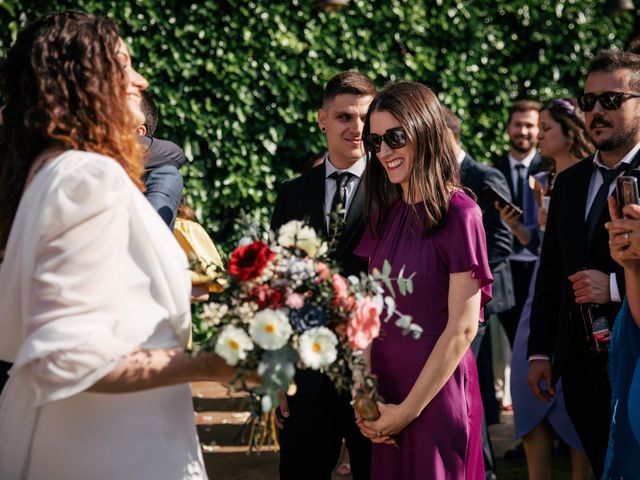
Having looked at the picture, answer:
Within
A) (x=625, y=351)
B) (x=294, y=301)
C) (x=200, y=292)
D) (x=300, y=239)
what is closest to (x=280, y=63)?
(x=200, y=292)

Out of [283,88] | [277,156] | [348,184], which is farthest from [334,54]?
[348,184]

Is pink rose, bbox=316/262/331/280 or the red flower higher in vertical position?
the red flower

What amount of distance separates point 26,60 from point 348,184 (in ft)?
7.28

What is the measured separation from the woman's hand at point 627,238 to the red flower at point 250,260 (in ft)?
4.51

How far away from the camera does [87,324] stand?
6.71 feet

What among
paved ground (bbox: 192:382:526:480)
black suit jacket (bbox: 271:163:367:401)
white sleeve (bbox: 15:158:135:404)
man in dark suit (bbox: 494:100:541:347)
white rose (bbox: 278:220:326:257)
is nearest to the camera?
white sleeve (bbox: 15:158:135:404)

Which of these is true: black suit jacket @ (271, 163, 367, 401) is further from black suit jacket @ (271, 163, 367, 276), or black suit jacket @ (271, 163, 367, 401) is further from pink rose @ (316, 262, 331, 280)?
pink rose @ (316, 262, 331, 280)

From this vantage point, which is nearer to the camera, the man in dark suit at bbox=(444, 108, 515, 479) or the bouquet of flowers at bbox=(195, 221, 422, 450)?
the bouquet of flowers at bbox=(195, 221, 422, 450)

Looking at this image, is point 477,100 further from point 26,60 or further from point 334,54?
point 26,60

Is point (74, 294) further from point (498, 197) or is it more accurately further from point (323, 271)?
point (498, 197)

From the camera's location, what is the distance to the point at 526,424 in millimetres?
4801

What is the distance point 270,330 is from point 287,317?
10cm

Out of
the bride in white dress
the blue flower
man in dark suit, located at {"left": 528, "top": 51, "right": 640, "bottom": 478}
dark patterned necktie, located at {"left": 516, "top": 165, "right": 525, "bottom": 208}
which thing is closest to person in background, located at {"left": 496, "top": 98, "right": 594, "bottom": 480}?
man in dark suit, located at {"left": 528, "top": 51, "right": 640, "bottom": 478}

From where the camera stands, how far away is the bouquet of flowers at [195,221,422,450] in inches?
84.3
